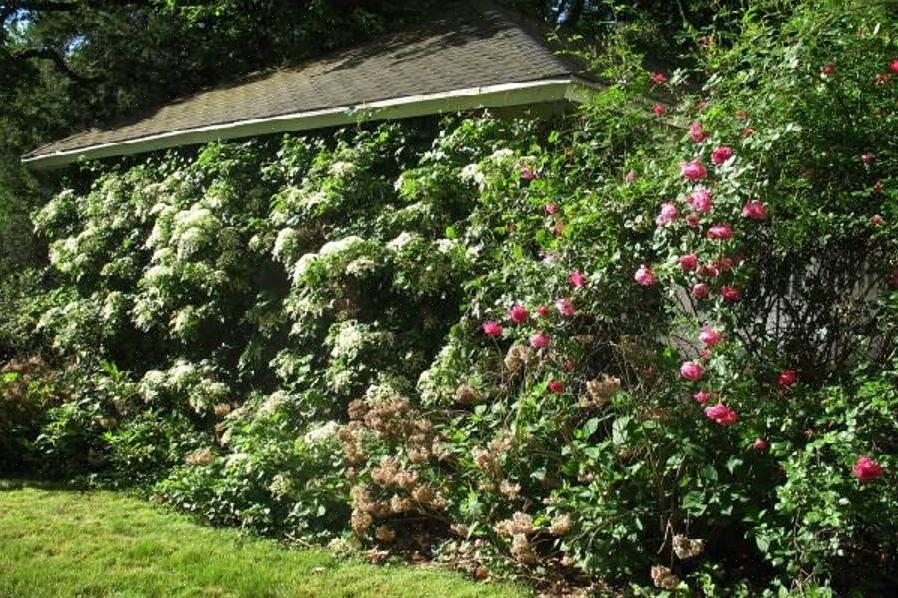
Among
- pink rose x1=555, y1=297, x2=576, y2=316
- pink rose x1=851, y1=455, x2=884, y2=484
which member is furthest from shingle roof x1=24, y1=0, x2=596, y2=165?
pink rose x1=851, y1=455, x2=884, y2=484

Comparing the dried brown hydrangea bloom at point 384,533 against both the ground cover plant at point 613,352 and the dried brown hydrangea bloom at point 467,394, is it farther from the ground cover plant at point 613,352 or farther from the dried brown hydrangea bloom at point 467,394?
the dried brown hydrangea bloom at point 467,394

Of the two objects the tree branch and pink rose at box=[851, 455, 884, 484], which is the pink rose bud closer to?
pink rose at box=[851, 455, 884, 484]

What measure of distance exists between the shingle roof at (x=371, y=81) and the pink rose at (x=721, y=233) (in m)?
3.02

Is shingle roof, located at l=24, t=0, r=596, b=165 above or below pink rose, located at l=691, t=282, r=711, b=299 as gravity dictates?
above

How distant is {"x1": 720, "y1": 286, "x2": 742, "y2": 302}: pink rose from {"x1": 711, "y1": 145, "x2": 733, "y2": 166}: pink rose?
2.14ft

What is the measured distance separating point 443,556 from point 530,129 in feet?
11.1

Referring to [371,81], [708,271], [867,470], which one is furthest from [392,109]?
[867,470]

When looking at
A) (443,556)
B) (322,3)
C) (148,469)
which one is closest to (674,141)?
(443,556)

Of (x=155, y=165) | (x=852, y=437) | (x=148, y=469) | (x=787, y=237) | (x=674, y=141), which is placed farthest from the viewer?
(x=155, y=165)

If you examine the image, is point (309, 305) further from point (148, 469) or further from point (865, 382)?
point (865, 382)

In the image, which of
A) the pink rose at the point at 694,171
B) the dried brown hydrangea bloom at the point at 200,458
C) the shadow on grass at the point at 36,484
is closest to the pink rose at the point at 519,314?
the pink rose at the point at 694,171

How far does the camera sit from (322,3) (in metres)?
14.2

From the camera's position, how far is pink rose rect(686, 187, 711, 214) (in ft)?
13.4

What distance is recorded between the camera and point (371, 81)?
934cm
